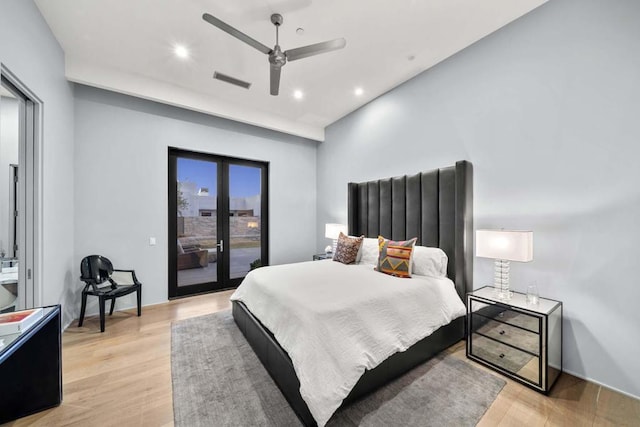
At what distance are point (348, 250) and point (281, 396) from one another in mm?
1917

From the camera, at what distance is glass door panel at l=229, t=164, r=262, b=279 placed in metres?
4.65

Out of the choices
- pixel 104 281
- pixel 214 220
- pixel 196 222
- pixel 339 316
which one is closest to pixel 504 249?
pixel 339 316

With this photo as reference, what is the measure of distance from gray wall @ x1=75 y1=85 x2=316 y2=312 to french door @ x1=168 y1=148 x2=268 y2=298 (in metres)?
0.22

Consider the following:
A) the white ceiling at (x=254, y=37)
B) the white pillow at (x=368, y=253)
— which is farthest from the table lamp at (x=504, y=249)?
the white ceiling at (x=254, y=37)

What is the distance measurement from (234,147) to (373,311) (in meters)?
3.81

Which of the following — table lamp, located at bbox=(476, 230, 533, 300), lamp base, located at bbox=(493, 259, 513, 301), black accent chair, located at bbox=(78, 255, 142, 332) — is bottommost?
black accent chair, located at bbox=(78, 255, 142, 332)

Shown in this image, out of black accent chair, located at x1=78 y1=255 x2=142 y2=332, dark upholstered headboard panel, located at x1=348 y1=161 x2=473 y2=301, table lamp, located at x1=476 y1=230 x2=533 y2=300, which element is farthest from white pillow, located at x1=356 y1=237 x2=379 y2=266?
black accent chair, located at x1=78 y1=255 x2=142 y2=332

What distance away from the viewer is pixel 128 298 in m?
3.55

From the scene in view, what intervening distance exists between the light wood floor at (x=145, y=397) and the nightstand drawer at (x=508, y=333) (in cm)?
31

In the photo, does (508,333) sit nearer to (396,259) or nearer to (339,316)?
(396,259)

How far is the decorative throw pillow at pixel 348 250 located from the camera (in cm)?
340

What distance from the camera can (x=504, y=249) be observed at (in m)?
2.15

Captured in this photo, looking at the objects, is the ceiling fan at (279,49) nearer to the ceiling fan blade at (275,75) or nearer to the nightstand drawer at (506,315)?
the ceiling fan blade at (275,75)

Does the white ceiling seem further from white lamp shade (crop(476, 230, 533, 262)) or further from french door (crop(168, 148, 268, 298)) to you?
white lamp shade (crop(476, 230, 533, 262))
